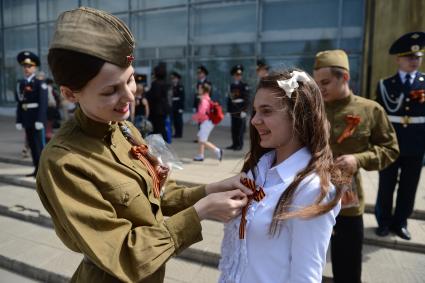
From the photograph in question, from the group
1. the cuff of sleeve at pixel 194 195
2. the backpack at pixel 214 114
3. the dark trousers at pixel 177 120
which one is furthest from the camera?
the dark trousers at pixel 177 120

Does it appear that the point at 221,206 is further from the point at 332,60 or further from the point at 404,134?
the point at 404,134

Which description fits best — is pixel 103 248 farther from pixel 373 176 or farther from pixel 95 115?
pixel 373 176

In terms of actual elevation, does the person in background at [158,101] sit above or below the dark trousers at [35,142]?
above

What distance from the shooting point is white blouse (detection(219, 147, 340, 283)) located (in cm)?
123

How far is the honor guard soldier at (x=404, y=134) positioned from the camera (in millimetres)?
3418

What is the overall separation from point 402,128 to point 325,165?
8.70 feet

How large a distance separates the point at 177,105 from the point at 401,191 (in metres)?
7.56

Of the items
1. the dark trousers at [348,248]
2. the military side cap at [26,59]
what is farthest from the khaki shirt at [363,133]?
the military side cap at [26,59]

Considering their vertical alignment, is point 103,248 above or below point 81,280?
above

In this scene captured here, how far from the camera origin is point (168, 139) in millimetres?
8289

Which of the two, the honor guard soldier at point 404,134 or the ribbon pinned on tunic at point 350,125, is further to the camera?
the honor guard soldier at point 404,134

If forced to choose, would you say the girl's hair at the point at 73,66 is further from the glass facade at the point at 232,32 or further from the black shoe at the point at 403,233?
the glass facade at the point at 232,32

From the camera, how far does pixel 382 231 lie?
348 cm

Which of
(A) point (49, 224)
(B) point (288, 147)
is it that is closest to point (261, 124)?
(B) point (288, 147)
